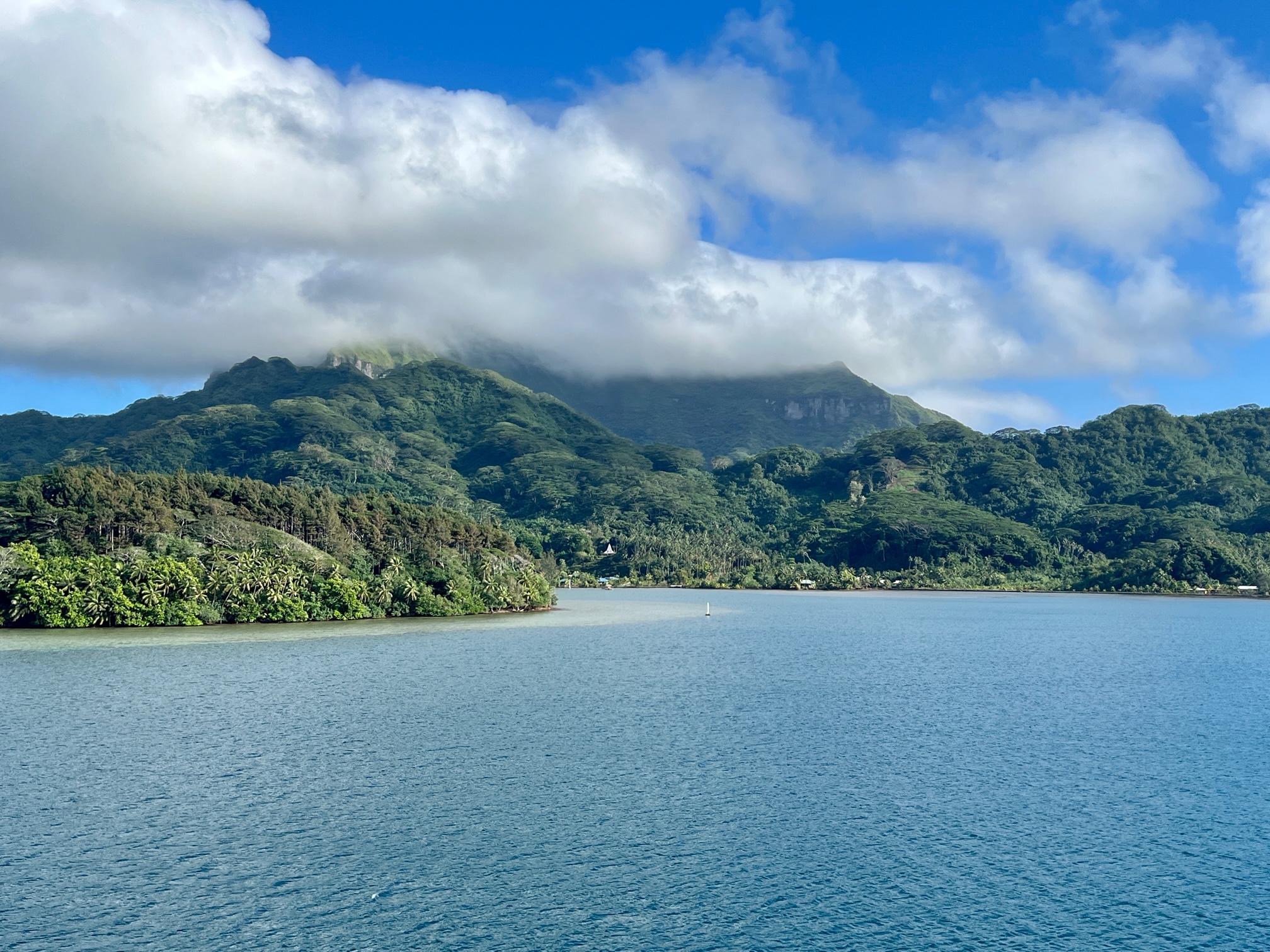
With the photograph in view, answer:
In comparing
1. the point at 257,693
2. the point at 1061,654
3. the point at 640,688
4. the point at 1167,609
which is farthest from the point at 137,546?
the point at 1167,609

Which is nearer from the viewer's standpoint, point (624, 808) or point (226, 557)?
point (624, 808)

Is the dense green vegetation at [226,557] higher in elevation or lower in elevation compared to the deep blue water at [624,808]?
higher

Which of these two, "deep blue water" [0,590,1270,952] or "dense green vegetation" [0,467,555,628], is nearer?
"deep blue water" [0,590,1270,952]

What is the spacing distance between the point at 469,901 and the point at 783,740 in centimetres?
2522

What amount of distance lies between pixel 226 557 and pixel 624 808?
97074 millimetres

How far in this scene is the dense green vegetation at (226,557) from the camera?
109 m

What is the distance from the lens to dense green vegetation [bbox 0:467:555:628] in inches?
4277

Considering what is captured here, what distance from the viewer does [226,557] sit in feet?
395

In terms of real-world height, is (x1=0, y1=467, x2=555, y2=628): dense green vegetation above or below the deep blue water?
above

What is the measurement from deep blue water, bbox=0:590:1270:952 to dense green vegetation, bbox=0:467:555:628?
122ft

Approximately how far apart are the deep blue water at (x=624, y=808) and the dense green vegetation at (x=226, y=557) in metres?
37.1

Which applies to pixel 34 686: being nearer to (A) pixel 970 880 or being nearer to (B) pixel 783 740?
(B) pixel 783 740

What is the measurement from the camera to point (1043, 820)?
36.7m

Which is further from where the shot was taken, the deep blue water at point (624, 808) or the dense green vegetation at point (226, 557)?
the dense green vegetation at point (226, 557)
